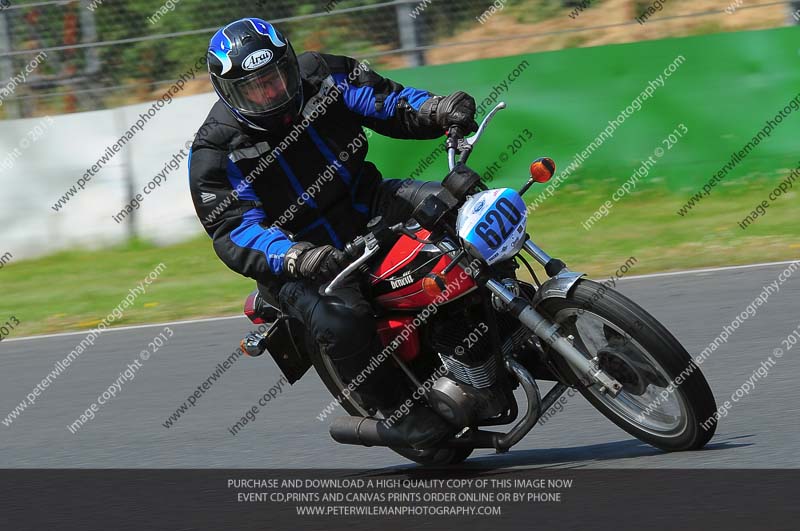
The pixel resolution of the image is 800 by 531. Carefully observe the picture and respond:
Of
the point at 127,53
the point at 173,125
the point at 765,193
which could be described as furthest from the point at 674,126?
the point at 127,53

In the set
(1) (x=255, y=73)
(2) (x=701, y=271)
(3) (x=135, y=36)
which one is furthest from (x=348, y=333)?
(3) (x=135, y=36)

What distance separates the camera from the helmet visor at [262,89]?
4.79m

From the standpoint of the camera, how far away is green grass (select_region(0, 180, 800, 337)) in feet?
31.5

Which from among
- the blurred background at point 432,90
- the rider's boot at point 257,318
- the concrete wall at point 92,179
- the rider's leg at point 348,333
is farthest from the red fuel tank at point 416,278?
the concrete wall at point 92,179

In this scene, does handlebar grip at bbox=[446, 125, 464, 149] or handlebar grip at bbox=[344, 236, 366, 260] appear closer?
handlebar grip at bbox=[344, 236, 366, 260]

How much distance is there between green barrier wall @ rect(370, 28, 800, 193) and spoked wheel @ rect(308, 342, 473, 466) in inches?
225

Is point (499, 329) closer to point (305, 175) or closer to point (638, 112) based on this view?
point (305, 175)

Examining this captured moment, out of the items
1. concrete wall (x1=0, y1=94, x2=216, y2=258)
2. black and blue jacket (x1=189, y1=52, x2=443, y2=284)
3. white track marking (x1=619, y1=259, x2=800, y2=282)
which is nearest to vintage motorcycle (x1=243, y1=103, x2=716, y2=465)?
black and blue jacket (x1=189, y1=52, x2=443, y2=284)

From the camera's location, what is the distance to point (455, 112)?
4914 millimetres

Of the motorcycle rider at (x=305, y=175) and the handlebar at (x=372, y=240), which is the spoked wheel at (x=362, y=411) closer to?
the motorcycle rider at (x=305, y=175)

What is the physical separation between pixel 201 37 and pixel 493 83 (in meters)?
3.32

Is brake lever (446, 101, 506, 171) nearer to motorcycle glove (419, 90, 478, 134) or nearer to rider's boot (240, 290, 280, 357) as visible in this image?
motorcycle glove (419, 90, 478, 134)

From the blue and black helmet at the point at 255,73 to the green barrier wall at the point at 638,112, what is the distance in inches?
238

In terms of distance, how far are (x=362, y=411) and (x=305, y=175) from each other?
1.10 meters
